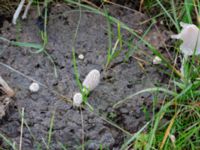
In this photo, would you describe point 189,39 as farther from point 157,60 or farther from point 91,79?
point 91,79

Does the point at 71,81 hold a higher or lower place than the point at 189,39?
lower

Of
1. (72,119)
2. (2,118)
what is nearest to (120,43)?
(72,119)

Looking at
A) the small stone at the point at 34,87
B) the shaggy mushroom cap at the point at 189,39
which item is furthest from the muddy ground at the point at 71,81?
the shaggy mushroom cap at the point at 189,39

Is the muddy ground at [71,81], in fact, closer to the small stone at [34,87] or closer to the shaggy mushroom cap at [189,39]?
the small stone at [34,87]

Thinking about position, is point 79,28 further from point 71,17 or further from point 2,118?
point 2,118

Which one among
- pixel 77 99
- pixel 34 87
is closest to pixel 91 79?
pixel 77 99
